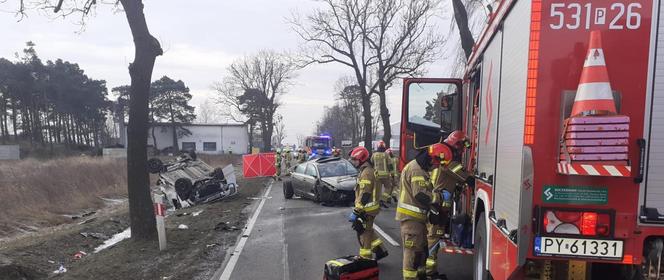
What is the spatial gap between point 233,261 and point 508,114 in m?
5.16

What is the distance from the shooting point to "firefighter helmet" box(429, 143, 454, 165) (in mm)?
5117

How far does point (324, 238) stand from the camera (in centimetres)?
912

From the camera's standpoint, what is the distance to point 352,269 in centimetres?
508

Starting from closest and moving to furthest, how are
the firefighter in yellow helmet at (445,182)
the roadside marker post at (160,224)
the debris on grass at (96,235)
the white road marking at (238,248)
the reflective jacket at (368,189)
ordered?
the firefighter in yellow helmet at (445,182)
the reflective jacket at (368,189)
the white road marking at (238,248)
the roadside marker post at (160,224)
the debris on grass at (96,235)

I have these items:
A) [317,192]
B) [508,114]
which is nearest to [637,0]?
[508,114]

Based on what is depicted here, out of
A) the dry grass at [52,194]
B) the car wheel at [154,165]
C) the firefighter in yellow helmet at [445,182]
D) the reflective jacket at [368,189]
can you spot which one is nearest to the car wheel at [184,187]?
the car wheel at [154,165]

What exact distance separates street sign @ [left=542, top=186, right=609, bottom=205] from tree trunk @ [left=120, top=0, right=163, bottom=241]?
7438mm

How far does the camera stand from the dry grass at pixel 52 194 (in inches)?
531

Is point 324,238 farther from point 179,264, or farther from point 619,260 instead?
point 619,260

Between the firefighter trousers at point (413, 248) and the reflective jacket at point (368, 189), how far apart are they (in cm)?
129

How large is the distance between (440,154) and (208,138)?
2607 inches

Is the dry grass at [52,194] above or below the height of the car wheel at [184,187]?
below

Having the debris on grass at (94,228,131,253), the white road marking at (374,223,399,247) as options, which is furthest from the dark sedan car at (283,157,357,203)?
the debris on grass at (94,228,131,253)

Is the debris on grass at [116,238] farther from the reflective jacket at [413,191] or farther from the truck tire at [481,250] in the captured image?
the truck tire at [481,250]
